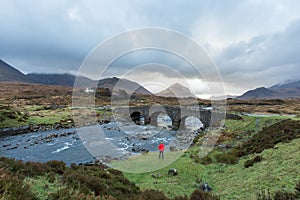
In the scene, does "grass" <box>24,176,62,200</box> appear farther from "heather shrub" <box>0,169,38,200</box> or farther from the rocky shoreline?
the rocky shoreline

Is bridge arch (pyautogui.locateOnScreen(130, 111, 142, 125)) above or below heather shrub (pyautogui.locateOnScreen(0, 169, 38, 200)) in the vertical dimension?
below

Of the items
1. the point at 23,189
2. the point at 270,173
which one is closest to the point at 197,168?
the point at 270,173

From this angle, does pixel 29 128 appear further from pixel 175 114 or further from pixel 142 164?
pixel 175 114

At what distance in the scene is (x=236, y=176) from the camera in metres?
10.8

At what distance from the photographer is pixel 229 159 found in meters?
14.1

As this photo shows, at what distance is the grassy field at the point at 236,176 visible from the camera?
331 inches

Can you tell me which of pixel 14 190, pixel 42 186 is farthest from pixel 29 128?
pixel 14 190

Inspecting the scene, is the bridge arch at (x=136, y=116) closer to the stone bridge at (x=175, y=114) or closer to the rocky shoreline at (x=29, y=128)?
the stone bridge at (x=175, y=114)

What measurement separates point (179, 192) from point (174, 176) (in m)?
2.38

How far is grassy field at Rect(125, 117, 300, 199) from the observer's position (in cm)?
840

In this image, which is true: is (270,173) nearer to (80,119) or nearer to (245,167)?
(245,167)

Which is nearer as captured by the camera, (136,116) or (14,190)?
(14,190)

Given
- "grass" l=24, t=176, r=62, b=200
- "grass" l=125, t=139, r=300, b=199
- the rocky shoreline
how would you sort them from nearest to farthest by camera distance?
"grass" l=24, t=176, r=62, b=200 < "grass" l=125, t=139, r=300, b=199 < the rocky shoreline

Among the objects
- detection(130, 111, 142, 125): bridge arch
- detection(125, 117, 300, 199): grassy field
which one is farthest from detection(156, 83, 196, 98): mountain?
detection(130, 111, 142, 125): bridge arch
